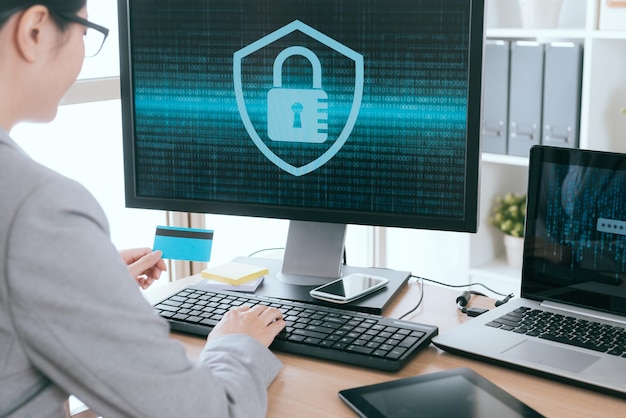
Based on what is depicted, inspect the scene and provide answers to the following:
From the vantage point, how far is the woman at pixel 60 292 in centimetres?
78

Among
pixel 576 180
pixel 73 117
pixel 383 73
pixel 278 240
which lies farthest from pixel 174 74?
pixel 278 240

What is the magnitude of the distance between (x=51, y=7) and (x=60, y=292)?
11.4 inches

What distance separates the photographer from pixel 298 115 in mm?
1352

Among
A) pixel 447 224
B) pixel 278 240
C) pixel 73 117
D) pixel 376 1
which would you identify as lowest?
pixel 278 240

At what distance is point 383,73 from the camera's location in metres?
1.30

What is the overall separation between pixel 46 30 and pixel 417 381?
61cm

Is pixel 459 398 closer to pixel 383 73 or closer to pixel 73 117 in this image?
pixel 383 73

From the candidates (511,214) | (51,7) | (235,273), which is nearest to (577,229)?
(235,273)

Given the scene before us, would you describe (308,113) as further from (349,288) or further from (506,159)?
→ (506,159)

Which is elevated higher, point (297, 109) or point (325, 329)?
point (297, 109)

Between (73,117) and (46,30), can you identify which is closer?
(46,30)

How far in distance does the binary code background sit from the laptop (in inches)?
5.4

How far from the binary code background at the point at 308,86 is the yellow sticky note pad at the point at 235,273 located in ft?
0.41

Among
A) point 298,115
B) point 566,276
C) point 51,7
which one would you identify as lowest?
point 566,276
